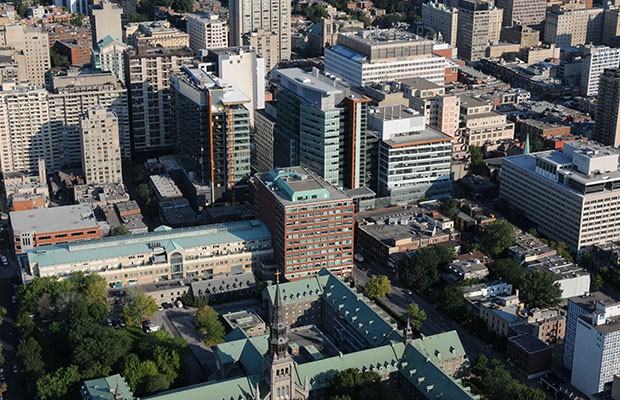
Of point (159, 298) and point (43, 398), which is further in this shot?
point (159, 298)

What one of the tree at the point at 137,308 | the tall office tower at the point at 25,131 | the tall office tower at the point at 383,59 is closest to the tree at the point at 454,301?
the tree at the point at 137,308

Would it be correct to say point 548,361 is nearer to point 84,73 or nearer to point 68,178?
point 68,178

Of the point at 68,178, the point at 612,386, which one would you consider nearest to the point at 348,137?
the point at 68,178

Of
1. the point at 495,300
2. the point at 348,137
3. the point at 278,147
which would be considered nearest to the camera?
the point at 495,300

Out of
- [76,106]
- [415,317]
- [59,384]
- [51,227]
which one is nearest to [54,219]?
[51,227]

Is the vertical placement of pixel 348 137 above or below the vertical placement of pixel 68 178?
above
